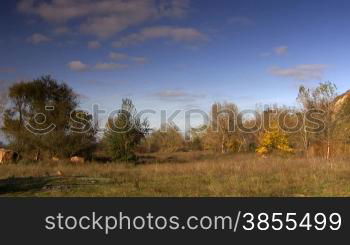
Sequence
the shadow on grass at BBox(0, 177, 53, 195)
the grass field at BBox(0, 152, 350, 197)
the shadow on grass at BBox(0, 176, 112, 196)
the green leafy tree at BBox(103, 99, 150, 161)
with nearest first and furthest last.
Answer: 1. the grass field at BBox(0, 152, 350, 197)
2. the shadow on grass at BBox(0, 176, 112, 196)
3. the shadow on grass at BBox(0, 177, 53, 195)
4. the green leafy tree at BBox(103, 99, 150, 161)

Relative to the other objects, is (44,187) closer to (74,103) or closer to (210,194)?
(210,194)

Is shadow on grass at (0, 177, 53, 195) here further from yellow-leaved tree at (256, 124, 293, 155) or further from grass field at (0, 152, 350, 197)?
yellow-leaved tree at (256, 124, 293, 155)

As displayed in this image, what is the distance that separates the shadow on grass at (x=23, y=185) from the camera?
37.8 feet

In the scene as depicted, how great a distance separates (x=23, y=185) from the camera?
12.4m

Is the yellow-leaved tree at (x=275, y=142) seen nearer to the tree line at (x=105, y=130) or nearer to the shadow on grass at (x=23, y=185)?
the tree line at (x=105, y=130)

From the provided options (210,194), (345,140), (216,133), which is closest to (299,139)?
(345,140)

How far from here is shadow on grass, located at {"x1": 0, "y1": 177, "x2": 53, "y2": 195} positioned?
37.8 ft

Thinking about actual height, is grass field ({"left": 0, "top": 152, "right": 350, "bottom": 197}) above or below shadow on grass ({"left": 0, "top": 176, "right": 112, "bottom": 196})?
below

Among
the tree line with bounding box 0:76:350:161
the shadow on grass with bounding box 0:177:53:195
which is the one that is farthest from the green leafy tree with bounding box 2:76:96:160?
the shadow on grass with bounding box 0:177:53:195

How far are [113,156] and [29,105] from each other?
29.3 feet

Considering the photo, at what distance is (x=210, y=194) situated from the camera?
10.3m

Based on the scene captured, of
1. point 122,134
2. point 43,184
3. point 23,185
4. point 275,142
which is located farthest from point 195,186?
point 275,142

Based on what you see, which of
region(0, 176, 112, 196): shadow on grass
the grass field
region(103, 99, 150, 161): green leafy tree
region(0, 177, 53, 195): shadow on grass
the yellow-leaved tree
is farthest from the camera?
the yellow-leaved tree

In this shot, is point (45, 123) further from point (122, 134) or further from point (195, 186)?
point (195, 186)
